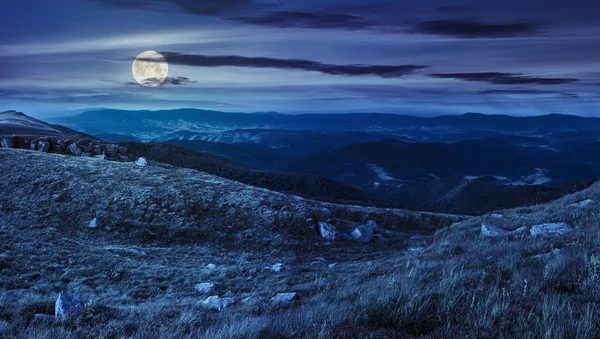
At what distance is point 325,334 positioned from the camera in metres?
4.62

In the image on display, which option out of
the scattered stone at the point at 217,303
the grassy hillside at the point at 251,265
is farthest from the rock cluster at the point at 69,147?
the scattered stone at the point at 217,303

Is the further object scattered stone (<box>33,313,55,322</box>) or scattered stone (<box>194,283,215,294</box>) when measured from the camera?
scattered stone (<box>194,283,215,294</box>)

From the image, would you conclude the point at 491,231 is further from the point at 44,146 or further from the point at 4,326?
the point at 44,146

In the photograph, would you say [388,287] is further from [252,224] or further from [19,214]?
[19,214]

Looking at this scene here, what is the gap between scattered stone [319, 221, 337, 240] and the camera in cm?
2279

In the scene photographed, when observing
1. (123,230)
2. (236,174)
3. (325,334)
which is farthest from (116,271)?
(236,174)

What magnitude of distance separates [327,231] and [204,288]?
11403 mm

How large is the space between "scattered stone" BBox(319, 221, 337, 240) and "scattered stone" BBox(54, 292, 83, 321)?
16534 mm

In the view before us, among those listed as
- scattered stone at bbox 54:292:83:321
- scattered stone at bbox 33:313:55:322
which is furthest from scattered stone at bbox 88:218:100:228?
scattered stone at bbox 33:313:55:322

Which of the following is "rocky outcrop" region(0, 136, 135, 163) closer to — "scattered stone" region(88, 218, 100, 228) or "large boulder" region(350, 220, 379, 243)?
"scattered stone" region(88, 218, 100, 228)

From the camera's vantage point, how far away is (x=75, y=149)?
4684 cm

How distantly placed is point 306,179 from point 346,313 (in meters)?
116

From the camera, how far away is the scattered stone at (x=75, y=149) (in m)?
46.2

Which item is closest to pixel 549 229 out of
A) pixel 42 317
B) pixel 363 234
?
pixel 363 234
